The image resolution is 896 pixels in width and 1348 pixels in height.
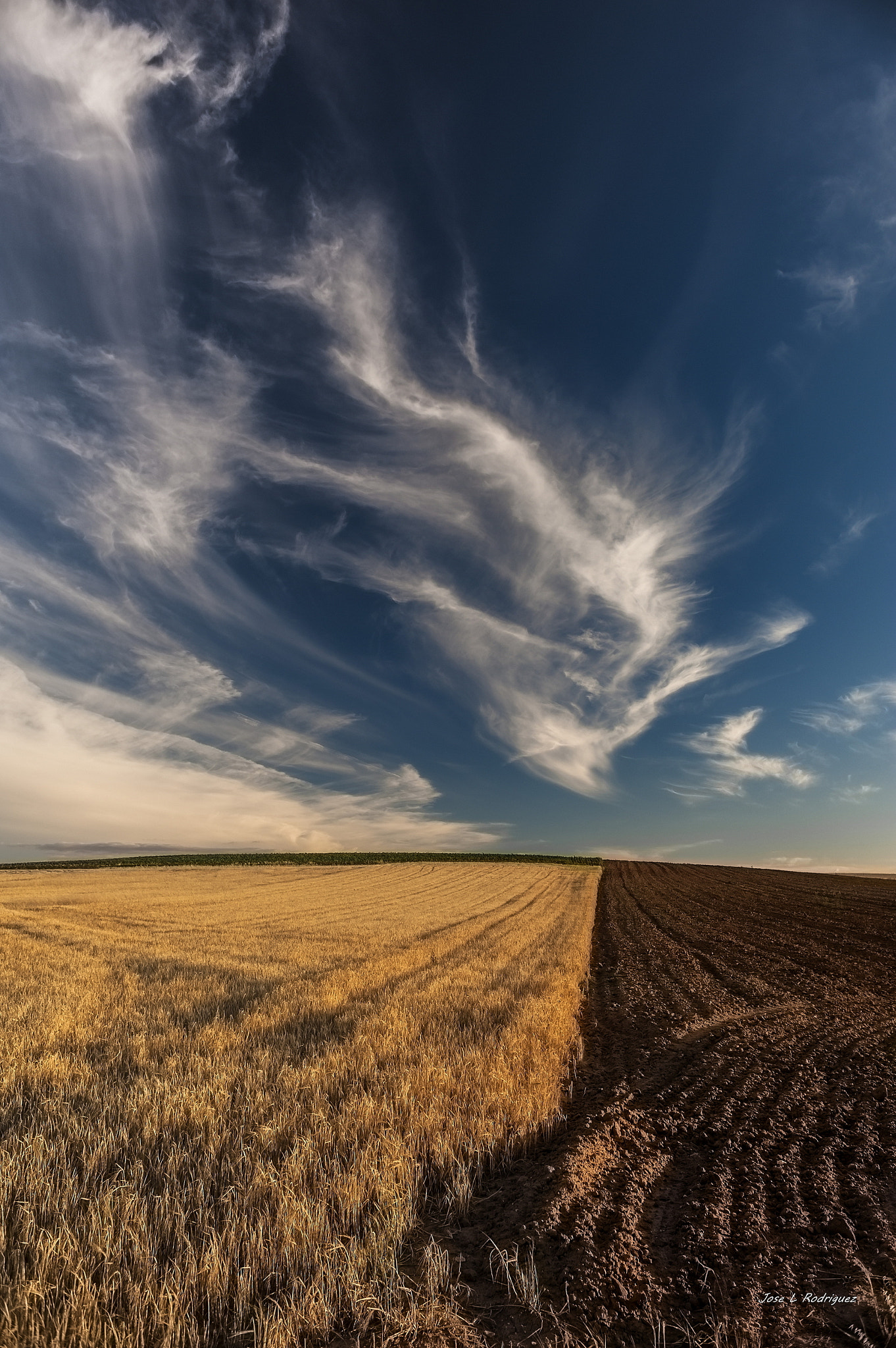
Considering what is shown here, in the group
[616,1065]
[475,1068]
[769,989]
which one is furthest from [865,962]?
[475,1068]

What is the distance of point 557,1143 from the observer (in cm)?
639

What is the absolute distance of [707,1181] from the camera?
5508mm

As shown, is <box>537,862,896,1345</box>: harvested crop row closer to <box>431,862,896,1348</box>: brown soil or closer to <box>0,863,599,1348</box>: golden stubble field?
<box>431,862,896,1348</box>: brown soil

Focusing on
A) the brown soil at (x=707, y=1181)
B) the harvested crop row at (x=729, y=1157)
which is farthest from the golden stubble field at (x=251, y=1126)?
the harvested crop row at (x=729, y=1157)

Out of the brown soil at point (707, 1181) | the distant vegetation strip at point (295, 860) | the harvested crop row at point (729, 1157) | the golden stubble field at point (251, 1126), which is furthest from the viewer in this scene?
the distant vegetation strip at point (295, 860)

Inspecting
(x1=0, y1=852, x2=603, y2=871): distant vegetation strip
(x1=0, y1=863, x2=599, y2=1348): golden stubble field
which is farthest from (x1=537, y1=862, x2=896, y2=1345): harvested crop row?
(x1=0, y1=852, x2=603, y2=871): distant vegetation strip

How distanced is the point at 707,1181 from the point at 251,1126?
4.45 m

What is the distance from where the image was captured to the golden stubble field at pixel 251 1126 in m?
3.79

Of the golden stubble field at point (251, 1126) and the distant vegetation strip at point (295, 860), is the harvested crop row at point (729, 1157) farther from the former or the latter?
the distant vegetation strip at point (295, 860)

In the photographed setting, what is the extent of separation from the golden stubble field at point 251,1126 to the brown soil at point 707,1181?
0.57m

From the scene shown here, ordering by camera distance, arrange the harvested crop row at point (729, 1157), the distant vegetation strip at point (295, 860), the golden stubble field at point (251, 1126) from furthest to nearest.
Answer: the distant vegetation strip at point (295, 860) → the harvested crop row at point (729, 1157) → the golden stubble field at point (251, 1126)

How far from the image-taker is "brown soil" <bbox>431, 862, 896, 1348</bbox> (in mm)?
3941

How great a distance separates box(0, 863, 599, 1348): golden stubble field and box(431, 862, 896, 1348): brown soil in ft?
1.88

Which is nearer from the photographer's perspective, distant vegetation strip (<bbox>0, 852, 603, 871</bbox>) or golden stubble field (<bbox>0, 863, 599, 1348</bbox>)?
golden stubble field (<bbox>0, 863, 599, 1348</bbox>)
